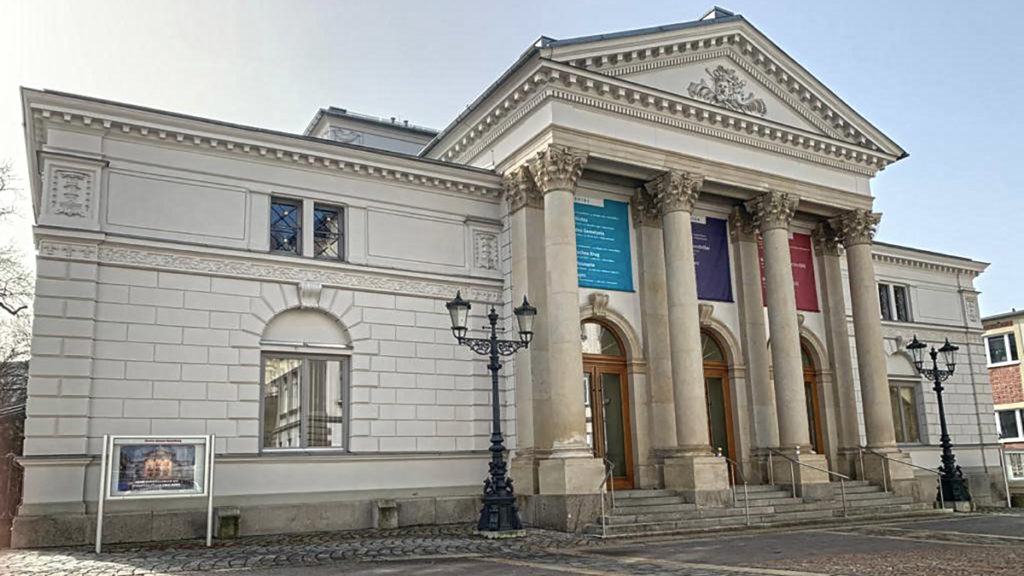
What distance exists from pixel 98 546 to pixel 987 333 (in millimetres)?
45145

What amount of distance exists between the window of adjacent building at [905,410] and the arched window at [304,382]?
19.6m

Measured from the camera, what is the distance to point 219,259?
1877 centimetres

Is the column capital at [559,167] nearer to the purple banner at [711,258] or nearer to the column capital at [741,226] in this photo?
the purple banner at [711,258]

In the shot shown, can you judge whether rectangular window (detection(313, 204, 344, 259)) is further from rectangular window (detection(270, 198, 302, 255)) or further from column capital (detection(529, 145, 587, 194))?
column capital (detection(529, 145, 587, 194))

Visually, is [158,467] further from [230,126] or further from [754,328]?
[754,328]

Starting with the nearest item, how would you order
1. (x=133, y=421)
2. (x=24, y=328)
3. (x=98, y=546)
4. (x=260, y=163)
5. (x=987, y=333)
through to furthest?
(x=98, y=546) → (x=133, y=421) → (x=260, y=163) → (x=24, y=328) → (x=987, y=333)

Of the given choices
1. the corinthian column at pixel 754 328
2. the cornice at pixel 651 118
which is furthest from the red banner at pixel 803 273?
the cornice at pixel 651 118

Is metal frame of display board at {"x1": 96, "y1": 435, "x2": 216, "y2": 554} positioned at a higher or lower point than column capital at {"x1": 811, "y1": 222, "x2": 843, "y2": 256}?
lower

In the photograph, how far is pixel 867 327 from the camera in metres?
25.7

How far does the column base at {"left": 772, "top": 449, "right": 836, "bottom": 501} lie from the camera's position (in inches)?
874

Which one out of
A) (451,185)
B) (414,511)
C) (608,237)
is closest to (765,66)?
(608,237)

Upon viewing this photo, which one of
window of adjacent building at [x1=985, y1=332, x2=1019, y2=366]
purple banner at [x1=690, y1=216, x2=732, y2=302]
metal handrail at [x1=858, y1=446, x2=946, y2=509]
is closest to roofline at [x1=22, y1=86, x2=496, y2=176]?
purple banner at [x1=690, y1=216, x2=732, y2=302]

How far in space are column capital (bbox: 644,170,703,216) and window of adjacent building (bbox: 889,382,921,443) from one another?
12424 millimetres

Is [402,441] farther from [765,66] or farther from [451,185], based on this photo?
[765,66]
